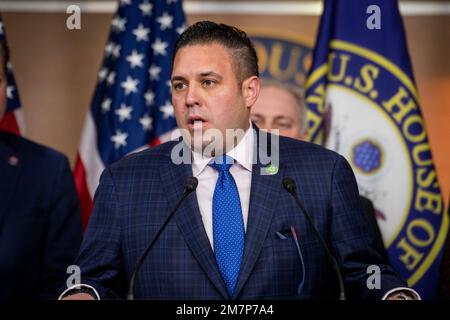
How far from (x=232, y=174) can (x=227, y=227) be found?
18 cm

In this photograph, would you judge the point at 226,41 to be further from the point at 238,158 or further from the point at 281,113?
the point at 281,113

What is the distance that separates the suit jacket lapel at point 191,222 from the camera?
165cm

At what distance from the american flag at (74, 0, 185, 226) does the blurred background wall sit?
1.92 feet

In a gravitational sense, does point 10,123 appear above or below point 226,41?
above

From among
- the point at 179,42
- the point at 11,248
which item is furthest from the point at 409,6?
the point at 11,248

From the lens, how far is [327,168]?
184 centimetres

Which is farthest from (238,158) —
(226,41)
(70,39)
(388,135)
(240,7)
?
(70,39)

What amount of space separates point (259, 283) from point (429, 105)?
7.72 feet

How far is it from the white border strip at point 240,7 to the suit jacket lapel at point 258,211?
6.90ft

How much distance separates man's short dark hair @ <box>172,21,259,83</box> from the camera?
1823 millimetres

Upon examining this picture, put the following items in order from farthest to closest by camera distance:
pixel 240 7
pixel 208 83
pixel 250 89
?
pixel 240 7, pixel 250 89, pixel 208 83

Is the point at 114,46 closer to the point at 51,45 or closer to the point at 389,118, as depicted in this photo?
the point at 51,45

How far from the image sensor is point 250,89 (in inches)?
77.2

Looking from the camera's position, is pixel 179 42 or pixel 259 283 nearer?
pixel 259 283
